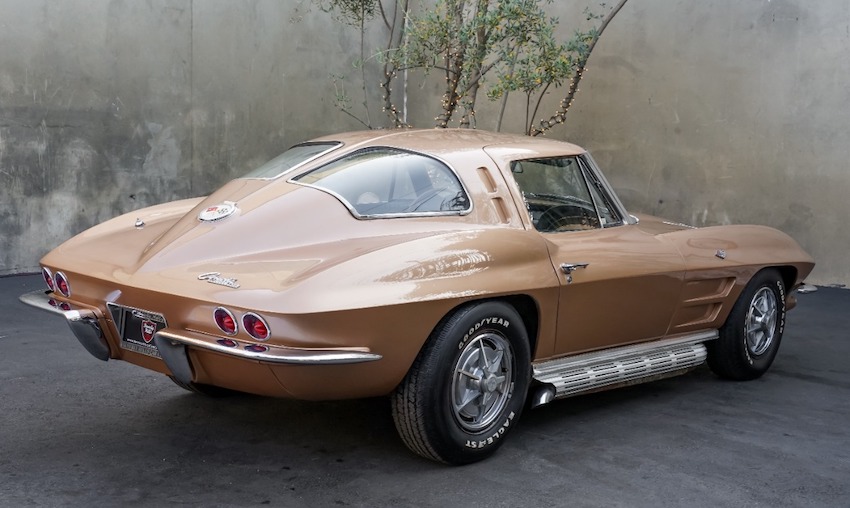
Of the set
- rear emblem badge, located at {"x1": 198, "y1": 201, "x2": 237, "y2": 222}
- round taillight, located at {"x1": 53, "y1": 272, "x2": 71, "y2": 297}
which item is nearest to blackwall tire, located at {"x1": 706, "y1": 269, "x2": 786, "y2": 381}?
rear emblem badge, located at {"x1": 198, "y1": 201, "x2": 237, "y2": 222}

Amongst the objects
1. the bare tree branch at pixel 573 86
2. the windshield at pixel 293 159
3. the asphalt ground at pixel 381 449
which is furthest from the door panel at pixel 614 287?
the bare tree branch at pixel 573 86

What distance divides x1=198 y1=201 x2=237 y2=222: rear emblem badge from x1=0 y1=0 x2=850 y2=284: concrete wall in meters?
5.75

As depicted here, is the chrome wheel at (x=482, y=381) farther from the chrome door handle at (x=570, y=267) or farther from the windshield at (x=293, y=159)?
the windshield at (x=293, y=159)

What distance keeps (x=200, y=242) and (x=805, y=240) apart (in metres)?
7.33

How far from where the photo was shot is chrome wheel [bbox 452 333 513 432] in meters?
4.27

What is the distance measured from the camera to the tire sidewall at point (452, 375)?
13.5 ft

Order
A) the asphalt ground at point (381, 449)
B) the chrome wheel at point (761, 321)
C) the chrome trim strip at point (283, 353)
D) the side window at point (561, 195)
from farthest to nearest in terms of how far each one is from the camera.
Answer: the chrome wheel at point (761, 321) → the side window at point (561, 195) → the asphalt ground at point (381, 449) → the chrome trim strip at point (283, 353)

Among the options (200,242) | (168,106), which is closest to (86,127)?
(168,106)

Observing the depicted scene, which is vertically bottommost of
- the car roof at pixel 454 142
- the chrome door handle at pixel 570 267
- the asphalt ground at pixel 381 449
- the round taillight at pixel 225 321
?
the asphalt ground at pixel 381 449

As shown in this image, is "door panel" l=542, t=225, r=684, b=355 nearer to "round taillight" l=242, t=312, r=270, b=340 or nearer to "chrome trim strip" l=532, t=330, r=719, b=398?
"chrome trim strip" l=532, t=330, r=719, b=398

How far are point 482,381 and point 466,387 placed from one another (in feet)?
0.24

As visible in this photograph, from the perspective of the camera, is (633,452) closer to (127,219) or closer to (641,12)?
(127,219)

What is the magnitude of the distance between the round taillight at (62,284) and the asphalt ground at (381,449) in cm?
67

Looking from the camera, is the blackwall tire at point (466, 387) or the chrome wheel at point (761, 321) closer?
the blackwall tire at point (466, 387)
